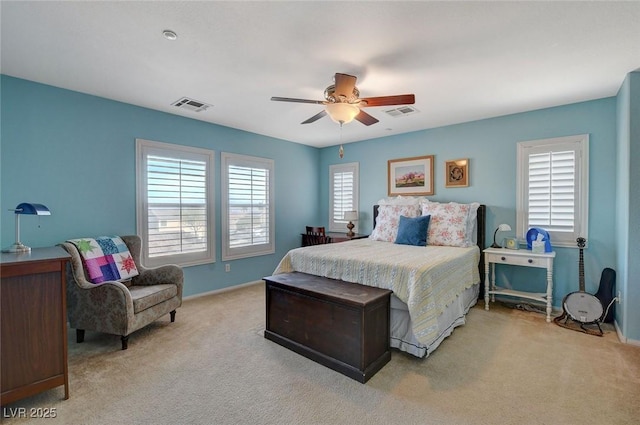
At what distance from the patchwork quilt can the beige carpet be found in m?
0.63

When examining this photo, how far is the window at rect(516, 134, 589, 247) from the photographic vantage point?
11.6 ft

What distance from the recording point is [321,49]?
2.33 m

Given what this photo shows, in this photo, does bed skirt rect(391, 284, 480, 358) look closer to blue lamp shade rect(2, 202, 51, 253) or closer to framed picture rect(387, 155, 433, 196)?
framed picture rect(387, 155, 433, 196)

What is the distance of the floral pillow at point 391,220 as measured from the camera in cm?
434

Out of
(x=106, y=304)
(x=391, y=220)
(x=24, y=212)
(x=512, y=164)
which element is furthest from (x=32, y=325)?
(x=512, y=164)

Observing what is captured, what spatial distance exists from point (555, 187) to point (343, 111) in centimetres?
295

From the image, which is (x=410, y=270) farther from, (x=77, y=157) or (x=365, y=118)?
(x=77, y=157)

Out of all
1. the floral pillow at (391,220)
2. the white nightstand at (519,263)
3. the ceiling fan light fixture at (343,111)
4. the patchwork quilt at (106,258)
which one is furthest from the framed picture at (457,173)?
the patchwork quilt at (106,258)

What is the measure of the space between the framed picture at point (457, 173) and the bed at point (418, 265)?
0.47m

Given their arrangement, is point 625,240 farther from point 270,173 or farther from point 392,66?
point 270,173

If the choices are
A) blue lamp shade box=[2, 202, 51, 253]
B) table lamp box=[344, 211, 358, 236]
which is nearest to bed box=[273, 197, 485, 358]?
table lamp box=[344, 211, 358, 236]

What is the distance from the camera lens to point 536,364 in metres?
2.47

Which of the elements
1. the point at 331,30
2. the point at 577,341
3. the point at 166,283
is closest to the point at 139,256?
the point at 166,283

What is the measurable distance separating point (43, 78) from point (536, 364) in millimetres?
5234
